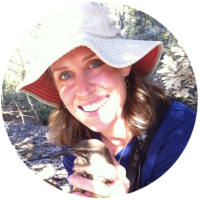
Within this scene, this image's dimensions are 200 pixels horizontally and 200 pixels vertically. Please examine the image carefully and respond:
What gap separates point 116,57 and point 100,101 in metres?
0.27

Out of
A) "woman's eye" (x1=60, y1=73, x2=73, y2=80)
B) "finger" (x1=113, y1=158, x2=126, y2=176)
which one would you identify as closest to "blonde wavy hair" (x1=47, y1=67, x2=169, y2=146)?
"woman's eye" (x1=60, y1=73, x2=73, y2=80)

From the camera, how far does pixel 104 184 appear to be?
1048 mm

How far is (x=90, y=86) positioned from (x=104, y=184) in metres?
0.61

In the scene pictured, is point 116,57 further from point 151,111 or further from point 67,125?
point 67,125

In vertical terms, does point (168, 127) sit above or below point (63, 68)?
below

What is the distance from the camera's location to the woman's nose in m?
0.88

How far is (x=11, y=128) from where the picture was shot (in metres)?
1.26

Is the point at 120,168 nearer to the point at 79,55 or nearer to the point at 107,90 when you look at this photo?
the point at 107,90

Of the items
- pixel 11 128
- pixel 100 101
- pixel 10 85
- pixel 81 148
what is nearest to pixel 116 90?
pixel 100 101

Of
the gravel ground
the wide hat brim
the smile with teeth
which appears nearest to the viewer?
the wide hat brim

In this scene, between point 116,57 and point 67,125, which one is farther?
point 67,125

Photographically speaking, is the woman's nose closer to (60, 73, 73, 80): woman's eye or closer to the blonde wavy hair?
(60, 73, 73, 80): woman's eye

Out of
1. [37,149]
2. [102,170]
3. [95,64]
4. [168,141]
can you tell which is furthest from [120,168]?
[37,149]

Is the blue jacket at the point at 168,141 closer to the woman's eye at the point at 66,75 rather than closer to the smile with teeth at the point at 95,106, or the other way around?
the smile with teeth at the point at 95,106
